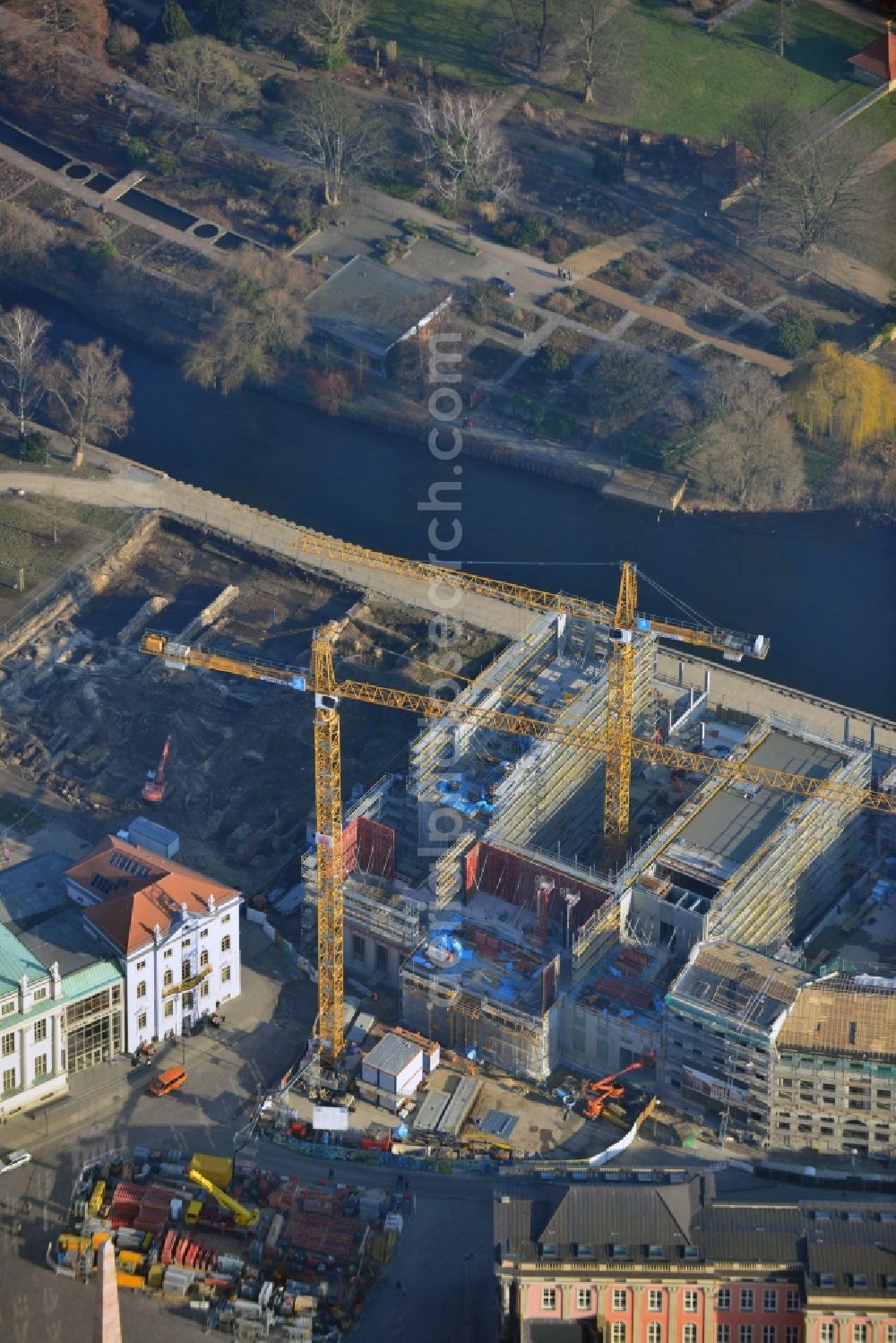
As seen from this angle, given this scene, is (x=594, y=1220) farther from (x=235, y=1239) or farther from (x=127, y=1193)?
(x=127, y=1193)

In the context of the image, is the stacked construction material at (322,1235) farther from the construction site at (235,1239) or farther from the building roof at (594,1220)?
the building roof at (594,1220)

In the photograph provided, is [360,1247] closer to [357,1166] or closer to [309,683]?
[357,1166]

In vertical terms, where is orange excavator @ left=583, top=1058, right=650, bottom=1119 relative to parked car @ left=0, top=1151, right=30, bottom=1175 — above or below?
above

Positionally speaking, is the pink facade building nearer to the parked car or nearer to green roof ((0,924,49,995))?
the parked car

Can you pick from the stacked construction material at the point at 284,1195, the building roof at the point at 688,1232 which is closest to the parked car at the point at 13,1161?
the stacked construction material at the point at 284,1195

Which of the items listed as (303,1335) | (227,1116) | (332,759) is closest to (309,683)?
(332,759)

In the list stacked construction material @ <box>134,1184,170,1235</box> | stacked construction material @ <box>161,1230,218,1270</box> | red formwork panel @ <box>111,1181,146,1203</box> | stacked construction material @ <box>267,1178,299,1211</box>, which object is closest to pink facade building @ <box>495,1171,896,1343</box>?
stacked construction material @ <box>267,1178,299,1211</box>

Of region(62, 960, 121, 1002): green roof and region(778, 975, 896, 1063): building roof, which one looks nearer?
region(778, 975, 896, 1063): building roof
